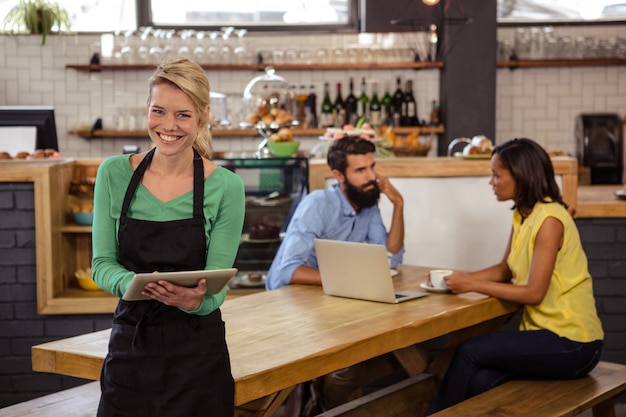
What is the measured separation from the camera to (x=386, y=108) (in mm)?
7941

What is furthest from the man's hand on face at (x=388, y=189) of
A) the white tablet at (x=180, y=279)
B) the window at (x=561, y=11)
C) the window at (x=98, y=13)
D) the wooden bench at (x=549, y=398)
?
the window at (x=98, y=13)

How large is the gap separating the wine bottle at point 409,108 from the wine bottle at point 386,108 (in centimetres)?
12

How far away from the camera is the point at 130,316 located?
2240 mm

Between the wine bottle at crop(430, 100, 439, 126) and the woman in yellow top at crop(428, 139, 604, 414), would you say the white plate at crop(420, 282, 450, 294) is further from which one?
the wine bottle at crop(430, 100, 439, 126)

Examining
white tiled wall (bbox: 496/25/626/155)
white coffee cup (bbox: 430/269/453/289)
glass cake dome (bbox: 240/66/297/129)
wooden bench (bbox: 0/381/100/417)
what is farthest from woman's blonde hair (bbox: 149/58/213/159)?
white tiled wall (bbox: 496/25/626/155)

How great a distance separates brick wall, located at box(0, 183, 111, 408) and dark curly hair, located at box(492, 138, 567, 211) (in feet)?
7.07

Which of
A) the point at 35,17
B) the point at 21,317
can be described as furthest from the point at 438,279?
the point at 35,17

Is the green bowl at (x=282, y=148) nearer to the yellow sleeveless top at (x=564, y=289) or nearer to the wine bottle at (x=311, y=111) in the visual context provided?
the yellow sleeveless top at (x=564, y=289)

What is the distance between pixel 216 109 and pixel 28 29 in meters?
2.83

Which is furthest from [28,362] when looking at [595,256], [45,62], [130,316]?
[45,62]

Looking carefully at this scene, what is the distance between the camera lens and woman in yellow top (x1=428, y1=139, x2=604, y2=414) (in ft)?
11.3

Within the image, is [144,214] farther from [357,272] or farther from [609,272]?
[609,272]

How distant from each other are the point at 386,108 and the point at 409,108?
0.20 metres

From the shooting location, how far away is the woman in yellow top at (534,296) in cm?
345
